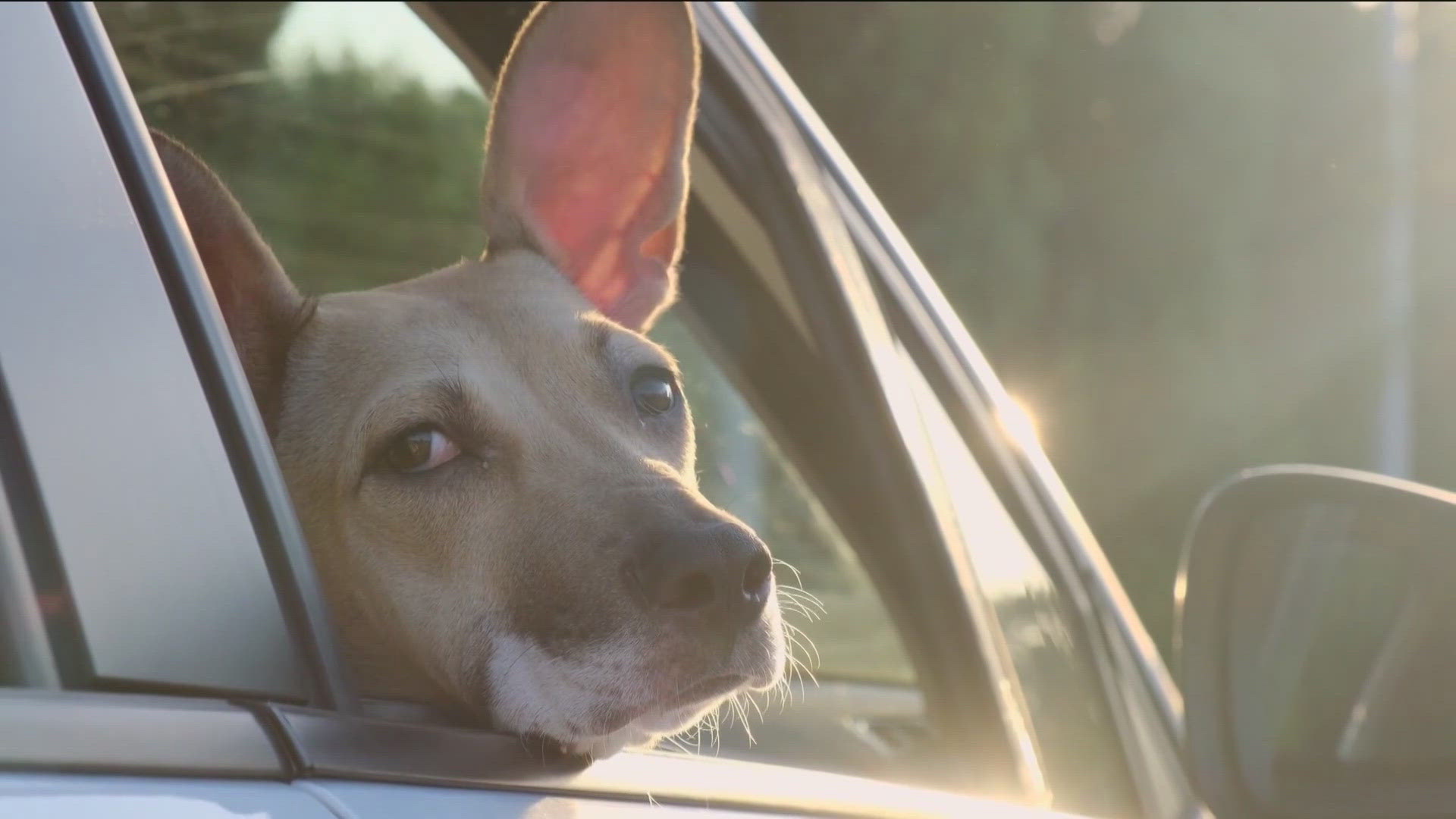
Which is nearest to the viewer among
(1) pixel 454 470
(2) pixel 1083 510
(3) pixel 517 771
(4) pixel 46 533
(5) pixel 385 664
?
(4) pixel 46 533

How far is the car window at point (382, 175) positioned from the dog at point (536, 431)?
182 millimetres

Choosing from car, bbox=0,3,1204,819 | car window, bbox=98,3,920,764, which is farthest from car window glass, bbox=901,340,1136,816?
car window, bbox=98,3,920,764

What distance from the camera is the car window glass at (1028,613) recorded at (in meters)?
2.94

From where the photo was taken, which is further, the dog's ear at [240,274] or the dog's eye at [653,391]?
the dog's eye at [653,391]

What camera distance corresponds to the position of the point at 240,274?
2.41 m

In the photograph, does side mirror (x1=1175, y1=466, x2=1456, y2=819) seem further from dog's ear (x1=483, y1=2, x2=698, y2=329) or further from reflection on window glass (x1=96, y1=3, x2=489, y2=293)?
reflection on window glass (x1=96, y1=3, x2=489, y2=293)

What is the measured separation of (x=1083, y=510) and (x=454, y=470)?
1232 cm

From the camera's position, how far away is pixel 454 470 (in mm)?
2363

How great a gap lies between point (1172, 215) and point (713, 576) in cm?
1341

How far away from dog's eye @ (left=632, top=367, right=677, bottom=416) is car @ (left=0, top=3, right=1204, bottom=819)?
1.07 ft

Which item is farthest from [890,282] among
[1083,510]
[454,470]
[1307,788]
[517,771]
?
[1083,510]

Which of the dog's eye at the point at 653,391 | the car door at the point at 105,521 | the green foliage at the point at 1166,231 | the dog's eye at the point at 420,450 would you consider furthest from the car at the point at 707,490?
the green foliage at the point at 1166,231

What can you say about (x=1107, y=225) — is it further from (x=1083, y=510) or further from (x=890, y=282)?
(x=890, y=282)

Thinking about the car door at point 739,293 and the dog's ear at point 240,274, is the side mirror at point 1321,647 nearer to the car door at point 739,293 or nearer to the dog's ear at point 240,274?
the car door at point 739,293
